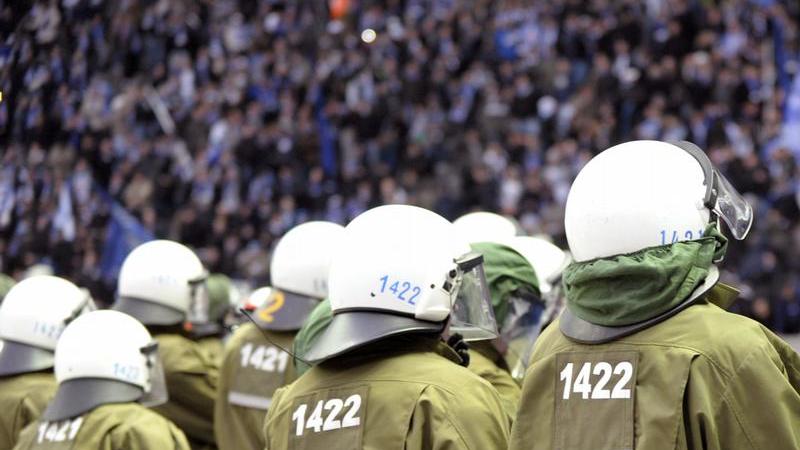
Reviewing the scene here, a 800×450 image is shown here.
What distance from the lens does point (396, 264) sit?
421cm

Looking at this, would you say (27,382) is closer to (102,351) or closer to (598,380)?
(102,351)

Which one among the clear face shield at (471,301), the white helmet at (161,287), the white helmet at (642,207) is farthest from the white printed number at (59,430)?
the white helmet at (642,207)

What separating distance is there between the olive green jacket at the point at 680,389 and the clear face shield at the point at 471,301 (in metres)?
0.73

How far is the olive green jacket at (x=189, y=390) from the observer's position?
773 centimetres

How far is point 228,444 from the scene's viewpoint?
7.14 metres

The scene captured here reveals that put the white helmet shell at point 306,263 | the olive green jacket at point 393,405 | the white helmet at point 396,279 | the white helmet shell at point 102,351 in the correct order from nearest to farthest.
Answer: the olive green jacket at point 393,405
the white helmet at point 396,279
the white helmet shell at point 102,351
the white helmet shell at point 306,263

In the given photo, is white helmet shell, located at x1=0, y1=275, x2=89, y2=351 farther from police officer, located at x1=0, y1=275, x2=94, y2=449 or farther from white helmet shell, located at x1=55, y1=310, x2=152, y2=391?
white helmet shell, located at x1=55, y1=310, x2=152, y2=391

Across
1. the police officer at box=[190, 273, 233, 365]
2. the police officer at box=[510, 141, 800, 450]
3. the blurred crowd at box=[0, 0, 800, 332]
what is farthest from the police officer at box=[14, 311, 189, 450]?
the blurred crowd at box=[0, 0, 800, 332]

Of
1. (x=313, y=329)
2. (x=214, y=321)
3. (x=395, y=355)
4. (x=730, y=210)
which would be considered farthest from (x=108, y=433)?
(x=214, y=321)

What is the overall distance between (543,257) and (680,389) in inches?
124

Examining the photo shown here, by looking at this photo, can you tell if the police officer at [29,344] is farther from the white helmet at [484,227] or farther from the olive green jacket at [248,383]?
the white helmet at [484,227]

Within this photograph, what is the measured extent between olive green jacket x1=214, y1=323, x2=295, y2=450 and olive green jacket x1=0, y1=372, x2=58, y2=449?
903mm

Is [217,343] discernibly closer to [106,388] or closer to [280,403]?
[106,388]

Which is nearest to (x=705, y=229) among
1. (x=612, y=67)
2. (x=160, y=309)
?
(x=160, y=309)
